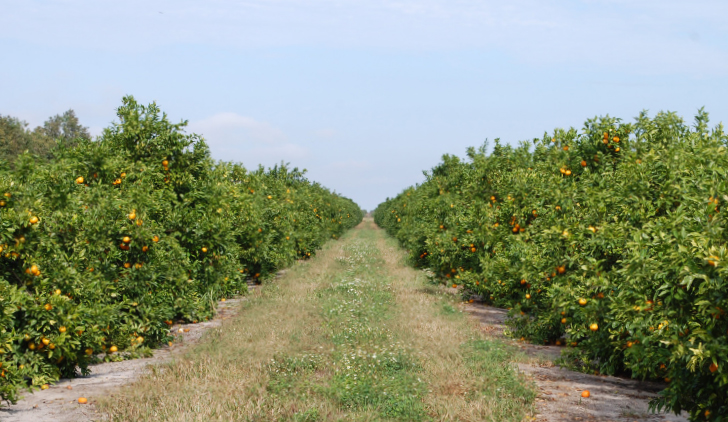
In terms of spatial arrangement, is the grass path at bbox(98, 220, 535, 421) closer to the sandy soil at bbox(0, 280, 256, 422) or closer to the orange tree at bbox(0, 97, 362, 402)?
the sandy soil at bbox(0, 280, 256, 422)

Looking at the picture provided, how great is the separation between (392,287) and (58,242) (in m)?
9.23

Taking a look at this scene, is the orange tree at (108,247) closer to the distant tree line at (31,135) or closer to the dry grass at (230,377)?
the dry grass at (230,377)

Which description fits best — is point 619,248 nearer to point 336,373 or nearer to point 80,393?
point 336,373

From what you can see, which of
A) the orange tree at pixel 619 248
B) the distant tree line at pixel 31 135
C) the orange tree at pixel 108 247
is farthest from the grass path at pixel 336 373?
the distant tree line at pixel 31 135

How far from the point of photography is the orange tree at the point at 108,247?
6.80 metres

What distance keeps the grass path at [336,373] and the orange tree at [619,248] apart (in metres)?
1.24

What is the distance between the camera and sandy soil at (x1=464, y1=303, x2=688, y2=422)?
6336mm

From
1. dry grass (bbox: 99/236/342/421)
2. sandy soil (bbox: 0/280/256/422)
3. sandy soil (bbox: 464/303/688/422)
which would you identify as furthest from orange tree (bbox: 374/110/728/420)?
sandy soil (bbox: 0/280/256/422)

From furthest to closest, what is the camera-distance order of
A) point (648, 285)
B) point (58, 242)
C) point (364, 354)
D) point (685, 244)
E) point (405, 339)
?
point (405, 339) → point (364, 354) → point (58, 242) → point (648, 285) → point (685, 244)

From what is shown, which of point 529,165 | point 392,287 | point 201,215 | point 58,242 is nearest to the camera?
point 58,242

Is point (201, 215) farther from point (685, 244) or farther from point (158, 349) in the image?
point (685, 244)

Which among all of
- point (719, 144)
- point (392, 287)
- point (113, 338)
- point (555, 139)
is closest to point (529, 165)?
point (555, 139)

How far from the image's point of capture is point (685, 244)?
16.9 feet

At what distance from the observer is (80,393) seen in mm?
7000
